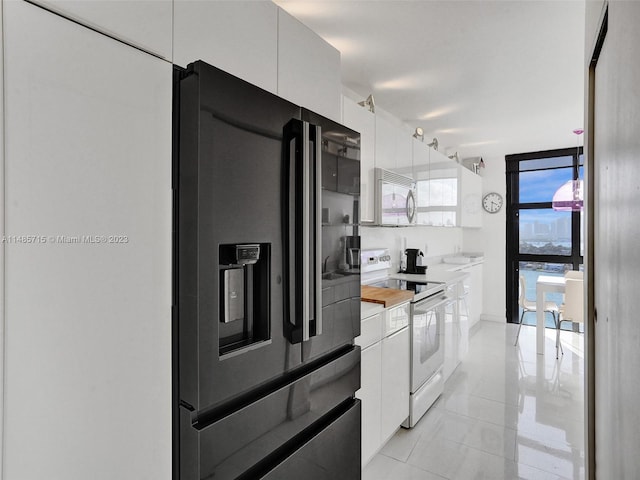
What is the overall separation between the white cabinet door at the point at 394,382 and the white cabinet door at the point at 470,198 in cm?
283

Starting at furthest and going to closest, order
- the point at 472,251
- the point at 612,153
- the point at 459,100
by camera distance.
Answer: the point at 472,251, the point at 459,100, the point at 612,153

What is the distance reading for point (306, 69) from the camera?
1588mm

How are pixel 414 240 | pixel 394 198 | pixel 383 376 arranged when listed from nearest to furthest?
pixel 383 376 → pixel 394 198 → pixel 414 240

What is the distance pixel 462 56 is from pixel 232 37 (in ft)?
6.01

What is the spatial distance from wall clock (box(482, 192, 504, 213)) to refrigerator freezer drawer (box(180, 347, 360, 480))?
4839mm

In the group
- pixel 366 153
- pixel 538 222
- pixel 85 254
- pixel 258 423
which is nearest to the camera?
pixel 85 254

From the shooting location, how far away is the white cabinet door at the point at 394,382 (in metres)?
2.12

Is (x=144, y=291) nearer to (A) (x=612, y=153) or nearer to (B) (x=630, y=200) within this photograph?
(B) (x=630, y=200)

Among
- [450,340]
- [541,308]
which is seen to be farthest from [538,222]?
[450,340]

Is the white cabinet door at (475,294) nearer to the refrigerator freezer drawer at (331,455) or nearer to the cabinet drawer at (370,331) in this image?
the cabinet drawer at (370,331)

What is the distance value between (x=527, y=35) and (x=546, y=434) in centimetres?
261

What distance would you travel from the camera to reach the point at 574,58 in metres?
2.45

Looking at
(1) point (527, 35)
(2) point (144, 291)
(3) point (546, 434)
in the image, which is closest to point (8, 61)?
(2) point (144, 291)

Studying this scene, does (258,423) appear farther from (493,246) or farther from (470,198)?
(493,246)
